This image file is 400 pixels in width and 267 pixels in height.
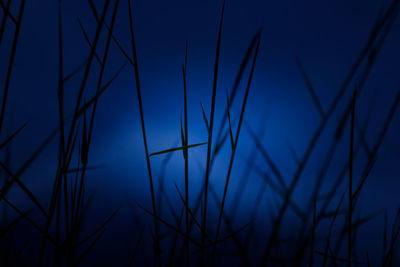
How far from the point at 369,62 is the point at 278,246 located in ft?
1.31

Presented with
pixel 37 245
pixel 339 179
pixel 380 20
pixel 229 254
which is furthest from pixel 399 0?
pixel 37 245

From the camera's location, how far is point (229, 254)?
1.74 ft

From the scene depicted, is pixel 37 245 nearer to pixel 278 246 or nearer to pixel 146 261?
pixel 146 261

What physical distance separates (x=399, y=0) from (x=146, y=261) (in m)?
0.59

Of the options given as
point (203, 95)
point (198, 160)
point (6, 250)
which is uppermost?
point (203, 95)

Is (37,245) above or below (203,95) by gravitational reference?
below

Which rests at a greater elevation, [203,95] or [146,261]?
[203,95]

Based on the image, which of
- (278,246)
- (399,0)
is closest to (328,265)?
(278,246)

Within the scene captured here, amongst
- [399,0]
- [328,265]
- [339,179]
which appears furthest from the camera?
[328,265]

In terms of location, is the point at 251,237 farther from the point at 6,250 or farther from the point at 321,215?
the point at 6,250

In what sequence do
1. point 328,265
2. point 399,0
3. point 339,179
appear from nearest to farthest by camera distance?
point 399,0, point 339,179, point 328,265

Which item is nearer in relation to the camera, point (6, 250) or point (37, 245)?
point (6, 250)

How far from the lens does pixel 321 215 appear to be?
1.20 ft

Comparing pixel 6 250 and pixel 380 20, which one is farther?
pixel 6 250
